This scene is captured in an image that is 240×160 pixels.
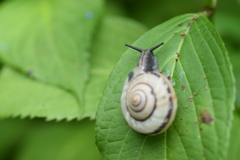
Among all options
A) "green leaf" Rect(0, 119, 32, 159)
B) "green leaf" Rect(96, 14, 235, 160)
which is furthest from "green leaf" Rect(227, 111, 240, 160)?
"green leaf" Rect(0, 119, 32, 159)

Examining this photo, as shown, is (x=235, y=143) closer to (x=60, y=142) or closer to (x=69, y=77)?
(x=69, y=77)

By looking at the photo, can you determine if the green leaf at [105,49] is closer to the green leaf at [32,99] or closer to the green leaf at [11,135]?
the green leaf at [32,99]

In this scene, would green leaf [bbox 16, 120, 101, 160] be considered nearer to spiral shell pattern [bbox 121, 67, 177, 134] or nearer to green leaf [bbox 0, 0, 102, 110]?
green leaf [bbox 0, 0, 102, 110]

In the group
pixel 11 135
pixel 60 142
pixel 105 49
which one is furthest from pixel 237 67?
pixel 11 135

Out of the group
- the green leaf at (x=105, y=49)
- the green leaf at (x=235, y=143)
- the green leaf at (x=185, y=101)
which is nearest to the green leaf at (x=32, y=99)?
the green leaf at (x=105, y=49)

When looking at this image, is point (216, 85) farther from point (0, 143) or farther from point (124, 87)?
point (0, 143)

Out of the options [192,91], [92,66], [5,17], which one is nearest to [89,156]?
[92,66]
